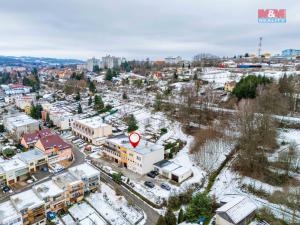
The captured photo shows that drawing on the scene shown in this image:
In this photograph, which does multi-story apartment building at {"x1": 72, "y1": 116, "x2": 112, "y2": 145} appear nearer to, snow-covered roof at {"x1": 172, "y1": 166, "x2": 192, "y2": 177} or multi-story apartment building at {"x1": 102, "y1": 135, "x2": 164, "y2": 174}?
multi-story apartment building at {"x1": 102, "y1": 135, "x2": 164, "y2": 174}

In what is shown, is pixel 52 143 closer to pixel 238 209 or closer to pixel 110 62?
pixel 238 209

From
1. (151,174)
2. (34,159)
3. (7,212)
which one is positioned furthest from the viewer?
(34,159)

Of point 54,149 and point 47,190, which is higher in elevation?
point 54,149

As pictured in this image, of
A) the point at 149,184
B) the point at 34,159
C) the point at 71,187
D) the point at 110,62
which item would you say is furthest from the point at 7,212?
the point at 110,62

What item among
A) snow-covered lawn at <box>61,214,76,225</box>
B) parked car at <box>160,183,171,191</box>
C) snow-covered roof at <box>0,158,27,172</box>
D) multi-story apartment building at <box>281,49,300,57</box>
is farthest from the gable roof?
multi-story apartment building at <box>281,49,300,57</box>

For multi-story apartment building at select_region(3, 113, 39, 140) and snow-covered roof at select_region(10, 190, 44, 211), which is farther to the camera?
multi-story apartment building at select_region(3, 113, 39, 140)

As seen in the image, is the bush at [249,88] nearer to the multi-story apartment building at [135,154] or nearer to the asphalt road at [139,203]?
the multi-story apartment building at [135,154]
